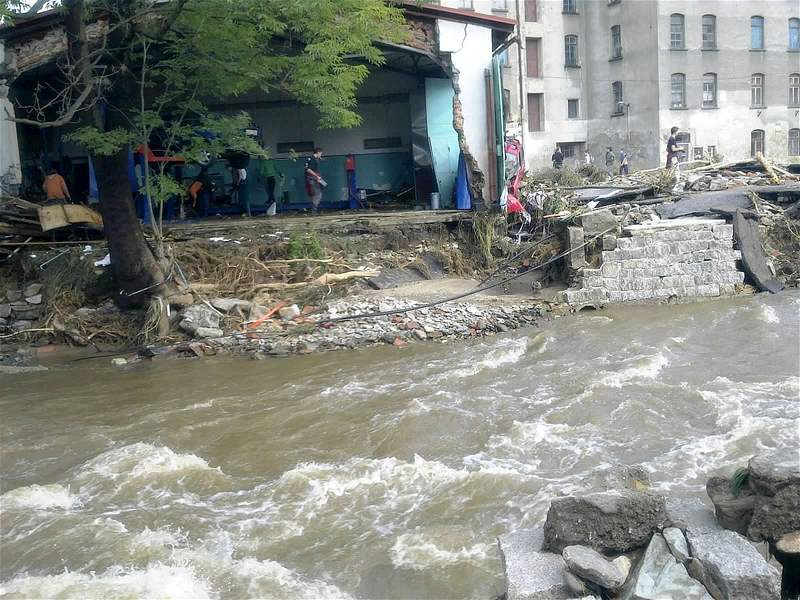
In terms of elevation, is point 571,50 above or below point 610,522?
above

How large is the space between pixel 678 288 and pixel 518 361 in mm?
5226

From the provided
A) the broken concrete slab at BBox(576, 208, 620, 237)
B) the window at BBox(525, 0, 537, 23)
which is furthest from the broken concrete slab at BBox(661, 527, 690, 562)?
the window at BBox(525, 0, 537, 23)

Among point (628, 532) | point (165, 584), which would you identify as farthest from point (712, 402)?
point (165, 584)

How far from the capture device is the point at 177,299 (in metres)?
13.2

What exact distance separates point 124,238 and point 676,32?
113ft

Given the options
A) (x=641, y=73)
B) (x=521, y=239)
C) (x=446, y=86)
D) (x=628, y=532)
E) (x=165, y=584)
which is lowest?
(x=165, y=584)

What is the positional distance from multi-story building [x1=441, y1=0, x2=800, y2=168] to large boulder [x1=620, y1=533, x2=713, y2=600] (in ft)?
116

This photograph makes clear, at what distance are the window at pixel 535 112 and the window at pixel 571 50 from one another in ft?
9.14

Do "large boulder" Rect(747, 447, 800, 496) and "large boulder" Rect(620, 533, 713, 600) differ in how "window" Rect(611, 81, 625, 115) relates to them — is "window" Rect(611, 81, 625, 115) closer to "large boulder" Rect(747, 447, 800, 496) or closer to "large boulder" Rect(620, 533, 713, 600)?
"large boulder" Rect(747, 447, 800, 496)

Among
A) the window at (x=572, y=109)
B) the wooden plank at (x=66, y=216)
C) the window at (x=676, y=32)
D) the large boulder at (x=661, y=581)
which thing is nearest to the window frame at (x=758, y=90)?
the window at (x=676, y=32)

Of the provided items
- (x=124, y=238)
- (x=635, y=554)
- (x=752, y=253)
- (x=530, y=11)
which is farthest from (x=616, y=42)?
(x=635, y=554)

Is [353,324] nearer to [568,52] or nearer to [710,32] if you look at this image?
[568,52]

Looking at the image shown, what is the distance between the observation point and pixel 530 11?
40125 mm

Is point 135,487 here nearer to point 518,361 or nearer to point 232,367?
point 232,367
